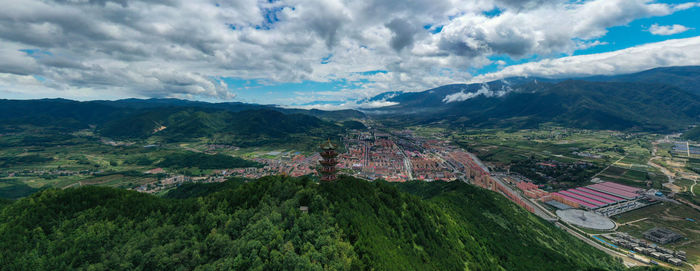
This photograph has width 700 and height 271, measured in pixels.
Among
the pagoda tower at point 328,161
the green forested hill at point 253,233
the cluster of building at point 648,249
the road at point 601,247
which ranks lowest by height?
the road at point 601,247

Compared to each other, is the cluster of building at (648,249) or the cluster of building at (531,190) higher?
the cluster of building at (531,190)

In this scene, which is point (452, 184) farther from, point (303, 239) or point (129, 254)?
point (129, 254)

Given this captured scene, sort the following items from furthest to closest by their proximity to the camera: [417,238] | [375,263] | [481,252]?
[481,252]
[417,238]
[375,263]

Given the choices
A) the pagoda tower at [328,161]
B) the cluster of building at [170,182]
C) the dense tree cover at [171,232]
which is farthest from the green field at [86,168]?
the pagoda tower at [328,161]

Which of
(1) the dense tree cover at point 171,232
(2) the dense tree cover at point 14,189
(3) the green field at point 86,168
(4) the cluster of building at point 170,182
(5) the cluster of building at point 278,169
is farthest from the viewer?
(5) the cluster of building at point 278,169

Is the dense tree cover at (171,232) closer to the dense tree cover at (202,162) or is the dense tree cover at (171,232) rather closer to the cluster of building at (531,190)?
the cluster of building at (531,190)

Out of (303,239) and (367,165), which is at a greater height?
(303,239)

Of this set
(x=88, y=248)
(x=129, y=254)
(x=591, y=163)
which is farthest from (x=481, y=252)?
(x=591, y=163)
